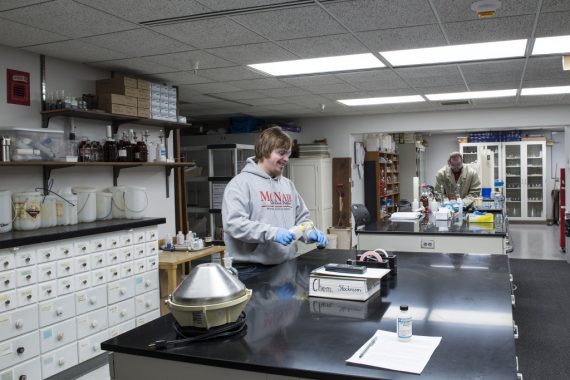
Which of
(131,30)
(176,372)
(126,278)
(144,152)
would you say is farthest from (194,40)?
(176,372)

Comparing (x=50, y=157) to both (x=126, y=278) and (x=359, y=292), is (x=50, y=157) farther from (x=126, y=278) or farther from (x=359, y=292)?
(x=359, y=292)

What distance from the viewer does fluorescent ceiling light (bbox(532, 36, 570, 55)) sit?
3793 millimetres

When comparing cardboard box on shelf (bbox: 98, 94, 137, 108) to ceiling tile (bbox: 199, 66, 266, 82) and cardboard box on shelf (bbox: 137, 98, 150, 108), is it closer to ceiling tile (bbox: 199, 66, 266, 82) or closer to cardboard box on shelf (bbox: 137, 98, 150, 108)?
cardboard box on shelf (bbox: 137, 98, 150, 108)

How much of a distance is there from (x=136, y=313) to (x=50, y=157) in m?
1.39

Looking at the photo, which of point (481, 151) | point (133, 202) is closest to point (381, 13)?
point (133, 202)

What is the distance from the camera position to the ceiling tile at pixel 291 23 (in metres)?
3.06

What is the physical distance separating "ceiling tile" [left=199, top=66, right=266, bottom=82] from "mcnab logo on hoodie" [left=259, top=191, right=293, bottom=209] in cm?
221

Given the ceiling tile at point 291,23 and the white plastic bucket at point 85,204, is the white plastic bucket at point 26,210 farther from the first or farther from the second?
the ceiling tile at point 291,23

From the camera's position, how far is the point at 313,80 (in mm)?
5266

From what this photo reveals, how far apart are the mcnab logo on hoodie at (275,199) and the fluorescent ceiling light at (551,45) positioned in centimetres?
248

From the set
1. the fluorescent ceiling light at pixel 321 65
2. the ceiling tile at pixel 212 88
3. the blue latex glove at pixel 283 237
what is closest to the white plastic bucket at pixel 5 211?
the blue latex glove at pixel 283 237

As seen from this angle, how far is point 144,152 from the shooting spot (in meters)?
4.52

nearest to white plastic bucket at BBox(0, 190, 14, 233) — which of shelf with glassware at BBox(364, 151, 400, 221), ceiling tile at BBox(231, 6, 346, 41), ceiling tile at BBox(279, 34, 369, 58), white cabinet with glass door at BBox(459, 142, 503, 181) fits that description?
ceiling tile at BBox(231, 6, 346, 41)

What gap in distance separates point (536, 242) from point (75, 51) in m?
8.72
